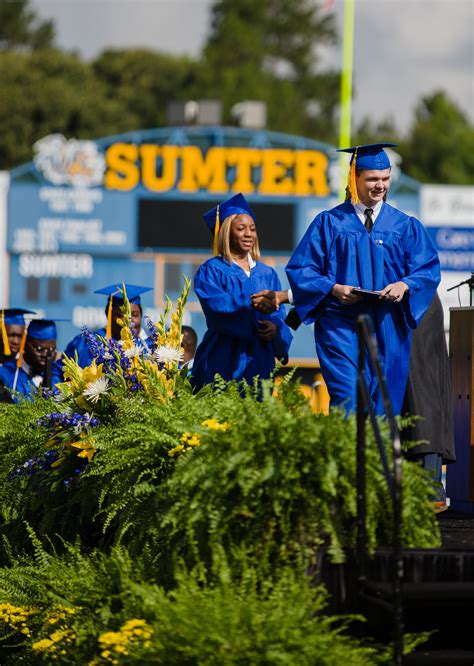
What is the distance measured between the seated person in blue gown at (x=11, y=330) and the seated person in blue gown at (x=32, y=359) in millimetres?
133

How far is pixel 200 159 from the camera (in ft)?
104

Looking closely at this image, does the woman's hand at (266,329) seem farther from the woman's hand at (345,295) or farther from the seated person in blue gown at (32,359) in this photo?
the seated person in blue gown at (32,359)

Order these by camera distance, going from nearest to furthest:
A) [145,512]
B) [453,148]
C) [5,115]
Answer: [145,512] → [5,115] → [453,148]

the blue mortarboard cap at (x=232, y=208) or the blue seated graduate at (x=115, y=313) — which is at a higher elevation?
the blue mortarboard cap at (x=232, y=208)

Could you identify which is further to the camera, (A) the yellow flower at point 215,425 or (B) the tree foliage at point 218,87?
(B) the tree foliage at point 218,87

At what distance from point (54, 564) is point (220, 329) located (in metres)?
2.41

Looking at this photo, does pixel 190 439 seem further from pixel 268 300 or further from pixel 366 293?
pixel 268 300

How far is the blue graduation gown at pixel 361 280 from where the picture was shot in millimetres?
7043

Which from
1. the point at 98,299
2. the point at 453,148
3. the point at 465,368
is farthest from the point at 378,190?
the point at 453,148

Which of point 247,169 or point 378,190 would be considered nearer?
point 378,190

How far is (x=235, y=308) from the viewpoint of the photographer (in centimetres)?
838

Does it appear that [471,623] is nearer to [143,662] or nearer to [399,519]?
[399,519]

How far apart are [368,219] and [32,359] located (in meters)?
5.13

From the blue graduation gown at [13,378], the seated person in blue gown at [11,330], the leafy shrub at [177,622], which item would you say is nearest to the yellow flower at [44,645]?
the leafy shrub at [177,622]
